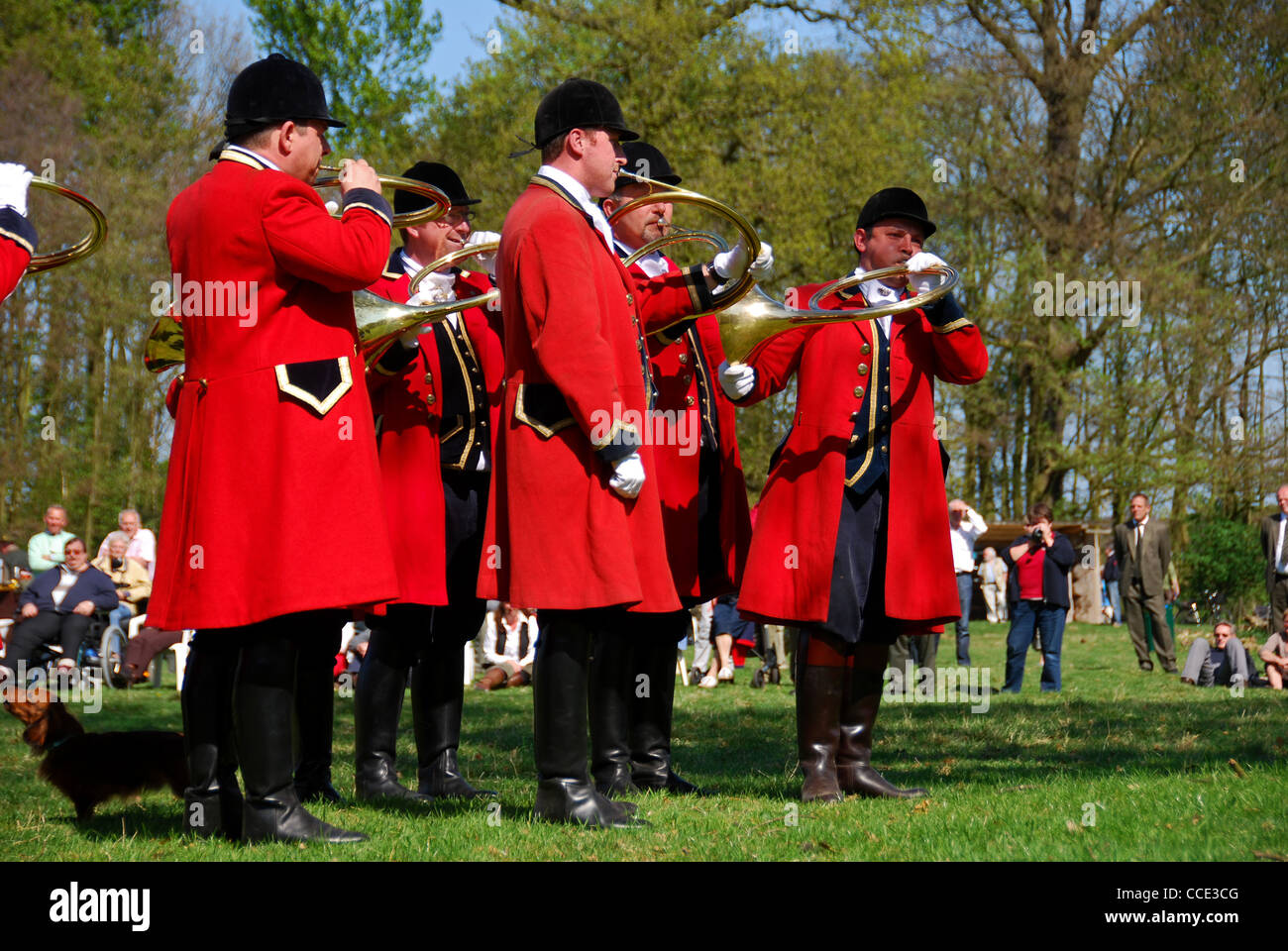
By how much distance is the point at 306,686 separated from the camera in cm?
554

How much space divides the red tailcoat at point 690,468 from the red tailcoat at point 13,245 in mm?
2410

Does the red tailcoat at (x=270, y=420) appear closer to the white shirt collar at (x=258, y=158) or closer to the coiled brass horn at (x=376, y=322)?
the white shirt collar at (x=258, y=158)

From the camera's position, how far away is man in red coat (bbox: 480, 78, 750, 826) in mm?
4672

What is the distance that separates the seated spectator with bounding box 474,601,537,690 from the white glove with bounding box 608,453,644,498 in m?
11.0

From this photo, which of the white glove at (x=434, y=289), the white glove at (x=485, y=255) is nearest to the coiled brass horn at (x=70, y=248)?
the white glove at (x=434, y=289)

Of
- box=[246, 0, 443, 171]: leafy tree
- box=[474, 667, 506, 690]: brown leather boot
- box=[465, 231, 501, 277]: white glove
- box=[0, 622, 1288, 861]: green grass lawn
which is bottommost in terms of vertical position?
box=[474, 667, 506, 690]: brown leather boot

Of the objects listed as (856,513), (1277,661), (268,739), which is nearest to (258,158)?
(268,739)

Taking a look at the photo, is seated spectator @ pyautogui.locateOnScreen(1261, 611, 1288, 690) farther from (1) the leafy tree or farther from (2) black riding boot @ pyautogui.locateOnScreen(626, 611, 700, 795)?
(1) the leafy tree

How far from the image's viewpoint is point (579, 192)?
5.00 meters

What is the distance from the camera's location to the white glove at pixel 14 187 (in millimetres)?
4348

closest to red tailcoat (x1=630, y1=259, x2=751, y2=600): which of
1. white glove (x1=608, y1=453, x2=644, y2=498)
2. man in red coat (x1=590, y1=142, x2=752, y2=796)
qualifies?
man in red coat (x1=590, y1=142, x2=752, y2=796)

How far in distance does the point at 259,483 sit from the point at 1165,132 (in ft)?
85.4

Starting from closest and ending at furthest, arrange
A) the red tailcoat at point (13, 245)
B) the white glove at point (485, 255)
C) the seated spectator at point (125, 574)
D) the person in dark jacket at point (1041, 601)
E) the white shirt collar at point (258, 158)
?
1. the red tailcoat at point (13, 245)
2. the white shirt collar at point (258, 158)
3. the white glove at point (485, 255)
4. the person in dark jacket at point (1041, 601)
5. the seated spectator at point (125, 574)
